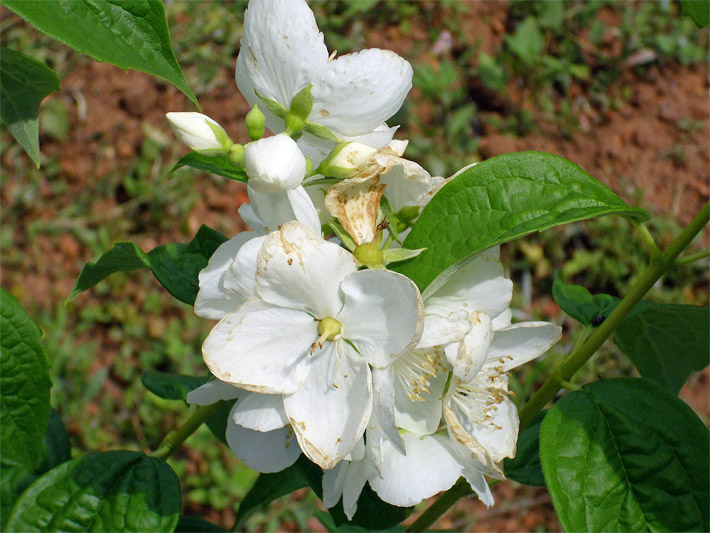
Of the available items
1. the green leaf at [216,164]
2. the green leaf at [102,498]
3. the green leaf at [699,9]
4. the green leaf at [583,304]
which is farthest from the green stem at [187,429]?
the green leaf at [699,9]

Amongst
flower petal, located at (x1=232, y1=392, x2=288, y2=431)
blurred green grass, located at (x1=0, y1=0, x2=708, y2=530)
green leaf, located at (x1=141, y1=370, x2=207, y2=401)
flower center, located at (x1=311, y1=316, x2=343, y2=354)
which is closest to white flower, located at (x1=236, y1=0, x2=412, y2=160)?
flower center, located at (x1=311, y1=316, x2=343, y2=354)

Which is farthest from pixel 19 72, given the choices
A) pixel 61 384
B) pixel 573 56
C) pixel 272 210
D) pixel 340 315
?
pixel 573 56

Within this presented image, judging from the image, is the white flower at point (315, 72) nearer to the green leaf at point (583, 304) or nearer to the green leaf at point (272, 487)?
the green leaf at point (583, 304)

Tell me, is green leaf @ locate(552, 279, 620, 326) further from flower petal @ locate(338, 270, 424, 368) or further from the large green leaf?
the large green leaf

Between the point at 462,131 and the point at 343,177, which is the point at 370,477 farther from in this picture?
the point at 462,131

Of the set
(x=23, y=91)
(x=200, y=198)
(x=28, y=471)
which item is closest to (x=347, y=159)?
(x=23, y=91)
